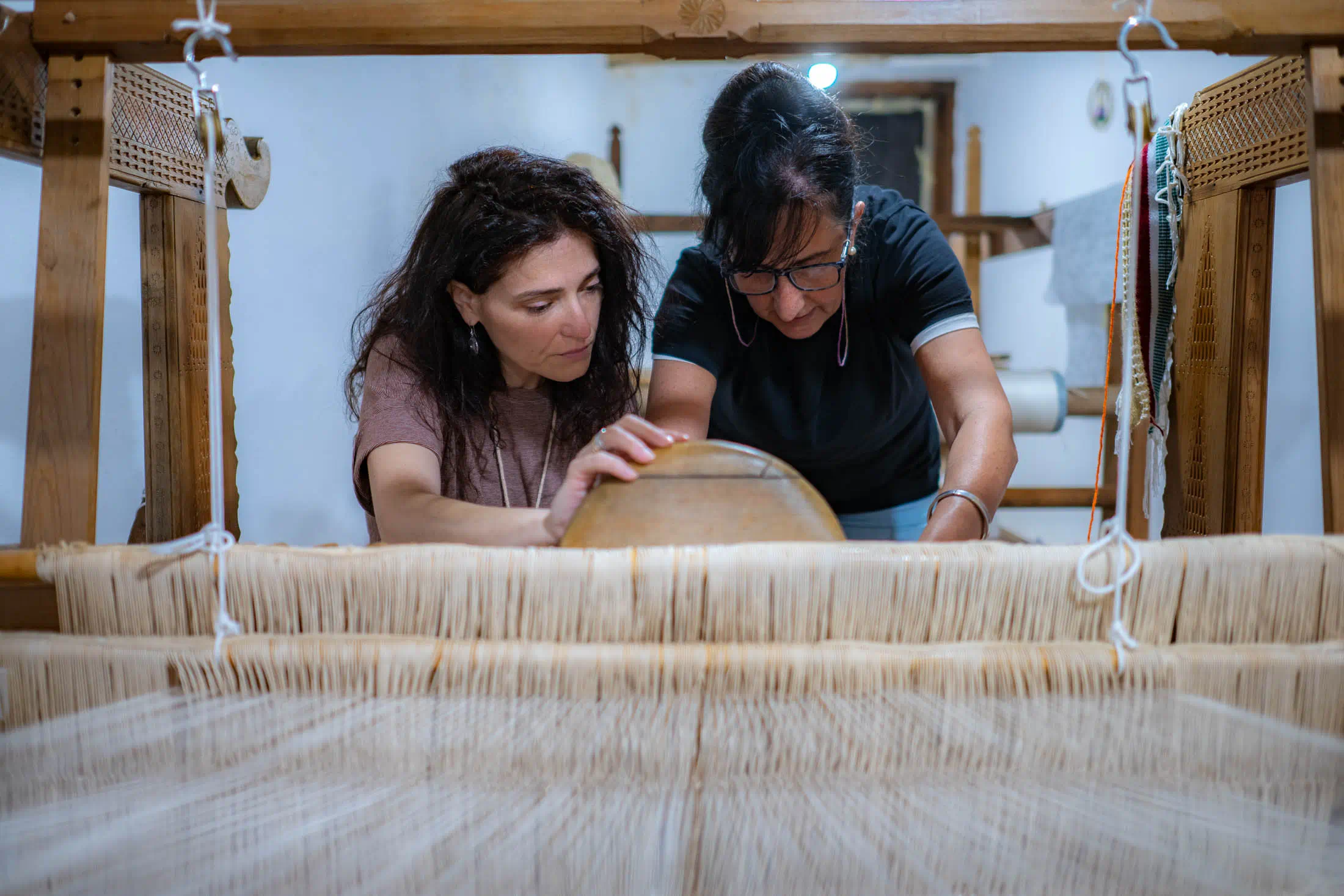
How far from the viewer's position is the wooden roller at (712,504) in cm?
71

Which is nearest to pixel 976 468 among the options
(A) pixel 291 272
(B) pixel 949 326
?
(B) pixel 949 326

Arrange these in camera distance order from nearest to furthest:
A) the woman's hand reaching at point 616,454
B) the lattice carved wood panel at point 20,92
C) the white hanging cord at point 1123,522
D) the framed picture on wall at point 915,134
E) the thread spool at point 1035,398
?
the white hanging cord at point 1123,522 < the woman's hand reaching at point 616,454 < the lattice carved wood panel at point 20,92 < the thread spool at point 1035,398 < the framed picture on wall at point 915,134

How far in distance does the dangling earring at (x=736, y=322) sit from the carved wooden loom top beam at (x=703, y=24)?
15.6 inches

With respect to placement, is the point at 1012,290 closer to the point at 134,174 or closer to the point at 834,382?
the point at 834,382

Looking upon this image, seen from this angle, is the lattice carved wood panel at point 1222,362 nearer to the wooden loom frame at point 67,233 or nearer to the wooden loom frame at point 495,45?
the wooden loom frame at point 495,45

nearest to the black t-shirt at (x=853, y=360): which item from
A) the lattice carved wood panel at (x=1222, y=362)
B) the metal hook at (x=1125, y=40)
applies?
the lattice carved wood panel at (x=1222, y=362)

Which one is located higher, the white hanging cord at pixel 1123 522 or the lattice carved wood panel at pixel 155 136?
the lattice carved wood panel at pixel 155 136

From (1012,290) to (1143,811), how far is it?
11.6ft

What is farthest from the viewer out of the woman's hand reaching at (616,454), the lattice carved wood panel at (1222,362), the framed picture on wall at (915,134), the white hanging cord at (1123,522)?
the framed picture on wall at (915,134)

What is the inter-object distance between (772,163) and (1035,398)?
1766 mm

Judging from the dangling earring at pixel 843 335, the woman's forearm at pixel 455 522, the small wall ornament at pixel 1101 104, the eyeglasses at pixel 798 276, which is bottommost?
the woman's forearm at pixel 455 522

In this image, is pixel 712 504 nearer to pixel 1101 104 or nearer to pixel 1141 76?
pixel 1141 76

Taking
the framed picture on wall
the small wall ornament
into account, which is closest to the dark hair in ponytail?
the small wall ornament

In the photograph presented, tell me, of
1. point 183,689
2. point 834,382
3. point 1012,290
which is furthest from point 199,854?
point 1012,290
